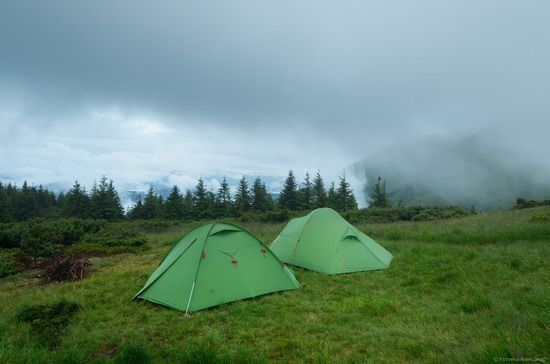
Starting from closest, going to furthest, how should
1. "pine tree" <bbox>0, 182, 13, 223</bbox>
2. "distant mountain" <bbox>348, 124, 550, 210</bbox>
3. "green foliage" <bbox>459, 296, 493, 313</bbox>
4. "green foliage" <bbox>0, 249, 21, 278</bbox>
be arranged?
"green foliage" <bbox>459, 296, 493, 313</bbox>
"green foliage" <bbox>0, 249, 21, 278</bbox>
"pine tree" <bbox>0, 182, 13, 223</bbox>
"distant mountain" <bbox>348, 124, 550, 210</bbox>

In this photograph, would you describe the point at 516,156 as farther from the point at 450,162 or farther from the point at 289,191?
the point at 289,191

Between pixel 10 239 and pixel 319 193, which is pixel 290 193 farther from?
pixel 10 239

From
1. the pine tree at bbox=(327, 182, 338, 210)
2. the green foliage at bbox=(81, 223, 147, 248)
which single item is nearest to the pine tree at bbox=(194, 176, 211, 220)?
the pine tree at bbox=(327, 182, 338, 210)

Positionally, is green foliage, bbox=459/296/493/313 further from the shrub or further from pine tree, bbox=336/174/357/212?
pine tree, bbox=336/174/357/212

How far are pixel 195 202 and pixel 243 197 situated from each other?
7837 millimetres

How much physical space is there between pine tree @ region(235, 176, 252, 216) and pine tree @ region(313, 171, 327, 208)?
11.0 metres

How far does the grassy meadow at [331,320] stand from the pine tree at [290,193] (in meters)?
43.4

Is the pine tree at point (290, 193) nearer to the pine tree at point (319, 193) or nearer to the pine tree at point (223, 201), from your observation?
the pine tree at point (319, 193)

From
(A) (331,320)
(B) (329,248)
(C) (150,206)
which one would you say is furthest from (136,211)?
(A) (331,320)

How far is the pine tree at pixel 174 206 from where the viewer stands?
2052 inches

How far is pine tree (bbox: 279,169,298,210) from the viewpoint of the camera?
54344 mm

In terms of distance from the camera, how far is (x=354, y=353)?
4.85 m

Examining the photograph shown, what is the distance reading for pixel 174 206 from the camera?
52.8 m

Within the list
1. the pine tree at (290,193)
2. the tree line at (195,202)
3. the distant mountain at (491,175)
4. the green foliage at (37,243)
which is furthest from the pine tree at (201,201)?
the distant mountain at (491,175)
